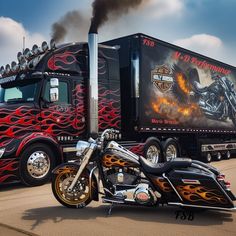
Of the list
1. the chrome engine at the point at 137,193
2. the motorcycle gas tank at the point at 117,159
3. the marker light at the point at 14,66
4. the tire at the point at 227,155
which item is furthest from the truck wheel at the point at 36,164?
the tire at the point at 227,155

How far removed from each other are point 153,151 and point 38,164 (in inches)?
166

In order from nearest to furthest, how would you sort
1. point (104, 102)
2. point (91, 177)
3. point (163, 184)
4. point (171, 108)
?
point (163, 184) < point (91, 177) < point (104, 102) < point (171, 108)

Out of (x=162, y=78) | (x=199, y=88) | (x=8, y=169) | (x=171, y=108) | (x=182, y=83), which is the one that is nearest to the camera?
(x=8, y=169)

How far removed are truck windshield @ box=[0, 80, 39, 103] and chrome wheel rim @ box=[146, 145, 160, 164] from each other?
420cm

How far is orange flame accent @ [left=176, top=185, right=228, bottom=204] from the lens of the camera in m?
5.11

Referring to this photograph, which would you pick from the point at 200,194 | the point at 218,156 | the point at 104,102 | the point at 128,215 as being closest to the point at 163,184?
the point at 200,194

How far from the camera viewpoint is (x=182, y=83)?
41.5ft

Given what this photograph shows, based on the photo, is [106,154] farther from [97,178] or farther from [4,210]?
[4,210]

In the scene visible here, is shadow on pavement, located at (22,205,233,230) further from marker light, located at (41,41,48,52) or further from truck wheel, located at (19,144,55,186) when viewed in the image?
marker light, located at (41,41,48,52)

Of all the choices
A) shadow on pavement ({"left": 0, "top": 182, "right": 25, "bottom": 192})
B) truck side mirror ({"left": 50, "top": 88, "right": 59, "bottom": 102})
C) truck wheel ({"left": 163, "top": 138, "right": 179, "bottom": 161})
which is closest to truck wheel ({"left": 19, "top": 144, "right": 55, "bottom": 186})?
shadow on pavement ({"left": 0, "top": 182, "right": 25, "bottom": 192})

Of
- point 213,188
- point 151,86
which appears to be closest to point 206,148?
point 151,86

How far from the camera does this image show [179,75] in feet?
41.1

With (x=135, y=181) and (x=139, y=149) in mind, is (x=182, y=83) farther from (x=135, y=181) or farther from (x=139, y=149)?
(x=135, y=181)

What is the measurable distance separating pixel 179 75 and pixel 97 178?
297 inches
